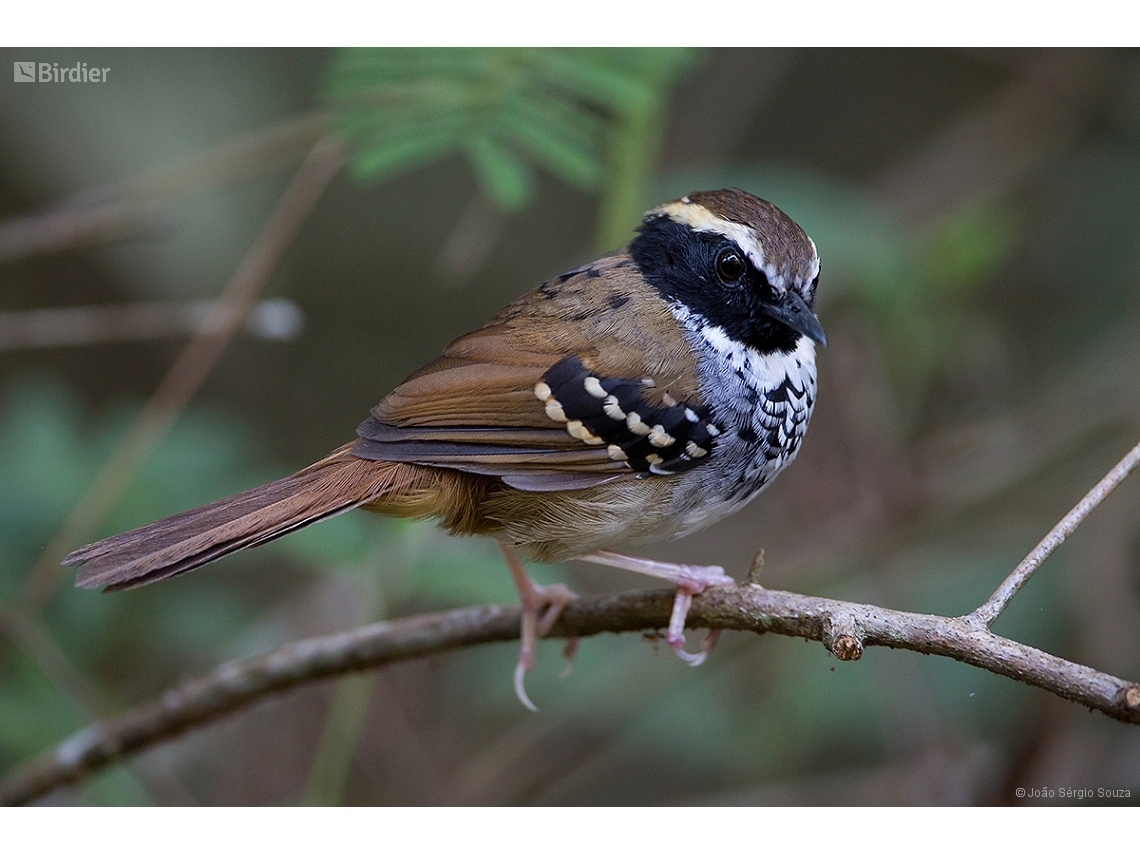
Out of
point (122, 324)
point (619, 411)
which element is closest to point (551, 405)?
point (619, 411)

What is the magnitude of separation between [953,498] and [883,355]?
20.6 inches

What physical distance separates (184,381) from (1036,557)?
220cm

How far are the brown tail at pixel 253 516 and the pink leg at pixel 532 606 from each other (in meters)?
0.36

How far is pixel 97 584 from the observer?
1591mm

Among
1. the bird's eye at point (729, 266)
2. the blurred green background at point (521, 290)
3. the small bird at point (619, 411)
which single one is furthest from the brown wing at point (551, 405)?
the blurred green background at point (521, 290)

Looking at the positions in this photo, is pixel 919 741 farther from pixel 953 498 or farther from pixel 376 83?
pixel 376 83

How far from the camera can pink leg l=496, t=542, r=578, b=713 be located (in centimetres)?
234

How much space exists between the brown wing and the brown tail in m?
0.07

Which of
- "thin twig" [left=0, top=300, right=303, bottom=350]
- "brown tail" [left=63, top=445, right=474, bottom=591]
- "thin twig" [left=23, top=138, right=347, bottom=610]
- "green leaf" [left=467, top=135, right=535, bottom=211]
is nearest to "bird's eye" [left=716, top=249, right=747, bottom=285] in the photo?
"green leaf" [left=467, top=135, right=535, bottom=211]

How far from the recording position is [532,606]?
241 centimetres

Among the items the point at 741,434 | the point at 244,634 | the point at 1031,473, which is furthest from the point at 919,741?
the point at 244,634

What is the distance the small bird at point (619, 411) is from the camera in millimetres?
2010

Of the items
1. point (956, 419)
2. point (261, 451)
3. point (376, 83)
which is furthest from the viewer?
point (261, 451)

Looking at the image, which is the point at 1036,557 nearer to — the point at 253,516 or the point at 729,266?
the point at 729,266
